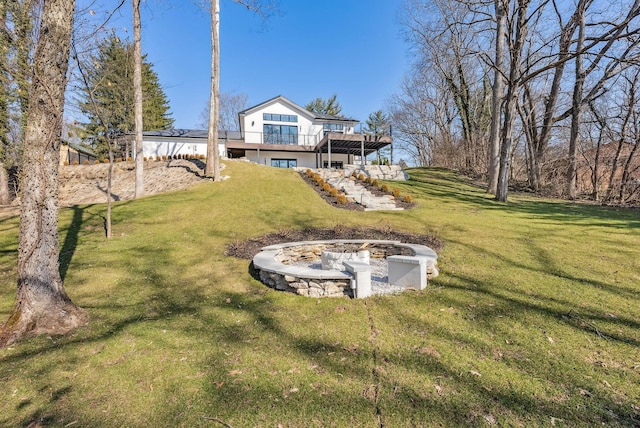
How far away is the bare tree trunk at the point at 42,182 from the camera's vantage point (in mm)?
3344

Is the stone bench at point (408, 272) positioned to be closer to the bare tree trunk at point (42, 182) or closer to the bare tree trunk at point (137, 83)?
the bare tree trunk at point (42, 182)

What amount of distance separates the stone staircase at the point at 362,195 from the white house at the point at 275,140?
7122mm

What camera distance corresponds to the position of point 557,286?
466cm

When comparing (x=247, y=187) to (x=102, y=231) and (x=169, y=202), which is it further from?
(x=102, y=231)

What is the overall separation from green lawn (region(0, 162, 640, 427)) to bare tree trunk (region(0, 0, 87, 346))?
326 mm

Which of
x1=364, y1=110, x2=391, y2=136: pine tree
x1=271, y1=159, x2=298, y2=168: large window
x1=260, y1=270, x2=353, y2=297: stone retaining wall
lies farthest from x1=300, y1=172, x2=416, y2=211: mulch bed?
x1=364, y1=110, x2=391, y2=136: pine tree

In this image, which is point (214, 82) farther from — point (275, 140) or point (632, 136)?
point (632, 136)

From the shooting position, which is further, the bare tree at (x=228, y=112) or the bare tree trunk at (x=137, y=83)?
the bare tree at (x=228, y=112)

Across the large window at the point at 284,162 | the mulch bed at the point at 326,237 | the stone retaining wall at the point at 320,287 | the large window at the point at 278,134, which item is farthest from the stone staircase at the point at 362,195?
the large window at the point at 278,134

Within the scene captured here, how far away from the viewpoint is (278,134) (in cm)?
2542

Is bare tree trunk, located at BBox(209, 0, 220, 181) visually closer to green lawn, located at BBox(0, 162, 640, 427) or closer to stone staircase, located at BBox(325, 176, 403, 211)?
stone staircase, located at BBox(325, 176, 403, 211)

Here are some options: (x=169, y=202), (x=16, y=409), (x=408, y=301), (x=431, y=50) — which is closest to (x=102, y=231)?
(x=169, y=202)

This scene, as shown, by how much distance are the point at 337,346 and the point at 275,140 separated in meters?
23.7

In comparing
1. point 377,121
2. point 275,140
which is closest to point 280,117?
point 275,140
